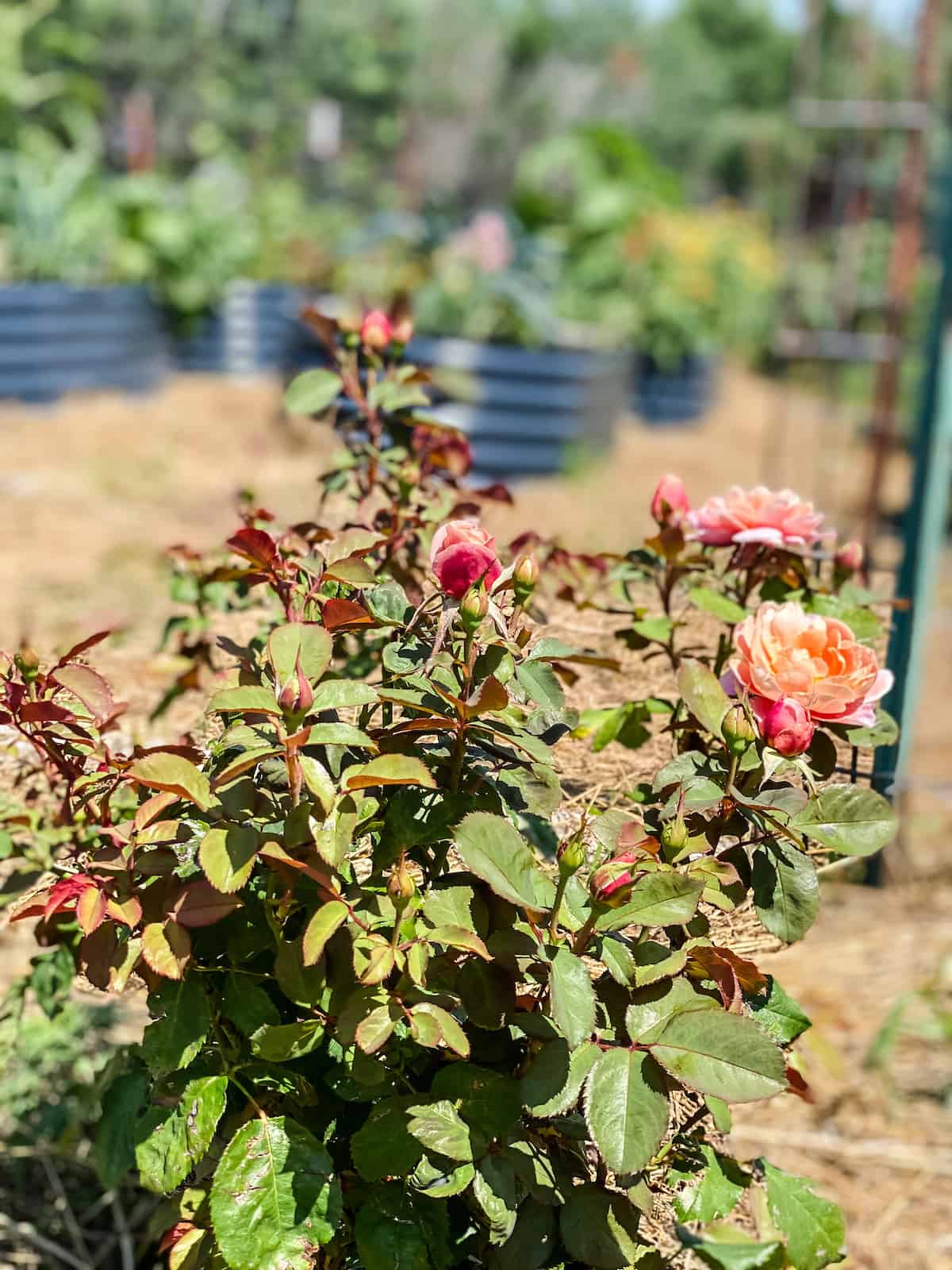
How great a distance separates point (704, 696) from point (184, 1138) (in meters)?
0.46

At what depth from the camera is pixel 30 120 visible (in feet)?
29.4

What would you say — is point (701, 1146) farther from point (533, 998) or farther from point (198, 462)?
point (198, 462)

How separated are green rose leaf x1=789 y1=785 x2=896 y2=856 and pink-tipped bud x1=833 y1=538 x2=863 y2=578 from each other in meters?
0.37

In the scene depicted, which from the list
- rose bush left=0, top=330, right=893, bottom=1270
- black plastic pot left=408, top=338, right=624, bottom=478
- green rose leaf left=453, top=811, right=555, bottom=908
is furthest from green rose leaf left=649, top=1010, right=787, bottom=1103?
black plastic pot left=408, top=338, right=624, bottom=478

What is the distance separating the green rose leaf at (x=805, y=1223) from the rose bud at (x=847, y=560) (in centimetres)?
53

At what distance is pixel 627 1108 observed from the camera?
775mm

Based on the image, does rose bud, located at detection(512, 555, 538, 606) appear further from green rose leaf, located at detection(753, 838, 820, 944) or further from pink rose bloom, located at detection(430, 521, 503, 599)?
green rose leaf, located at detection(753, 838, 820, 944)

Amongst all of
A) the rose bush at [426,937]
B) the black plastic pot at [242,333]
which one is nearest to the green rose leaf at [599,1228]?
the rose bush at [426,937]

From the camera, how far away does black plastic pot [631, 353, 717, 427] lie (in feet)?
24.3

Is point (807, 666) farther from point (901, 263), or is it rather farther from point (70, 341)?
point (70, 341)

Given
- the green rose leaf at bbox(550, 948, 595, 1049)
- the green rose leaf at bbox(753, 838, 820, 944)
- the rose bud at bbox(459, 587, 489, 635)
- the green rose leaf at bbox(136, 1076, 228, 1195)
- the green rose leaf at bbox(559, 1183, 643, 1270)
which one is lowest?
the green rose leaf at bbox(559, 1183, 643, 1270)

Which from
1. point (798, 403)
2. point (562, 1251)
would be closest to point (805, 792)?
point (562, 1251)

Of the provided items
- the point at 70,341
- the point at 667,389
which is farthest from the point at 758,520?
the point at 667,389

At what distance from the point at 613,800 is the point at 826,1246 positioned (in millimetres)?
382
